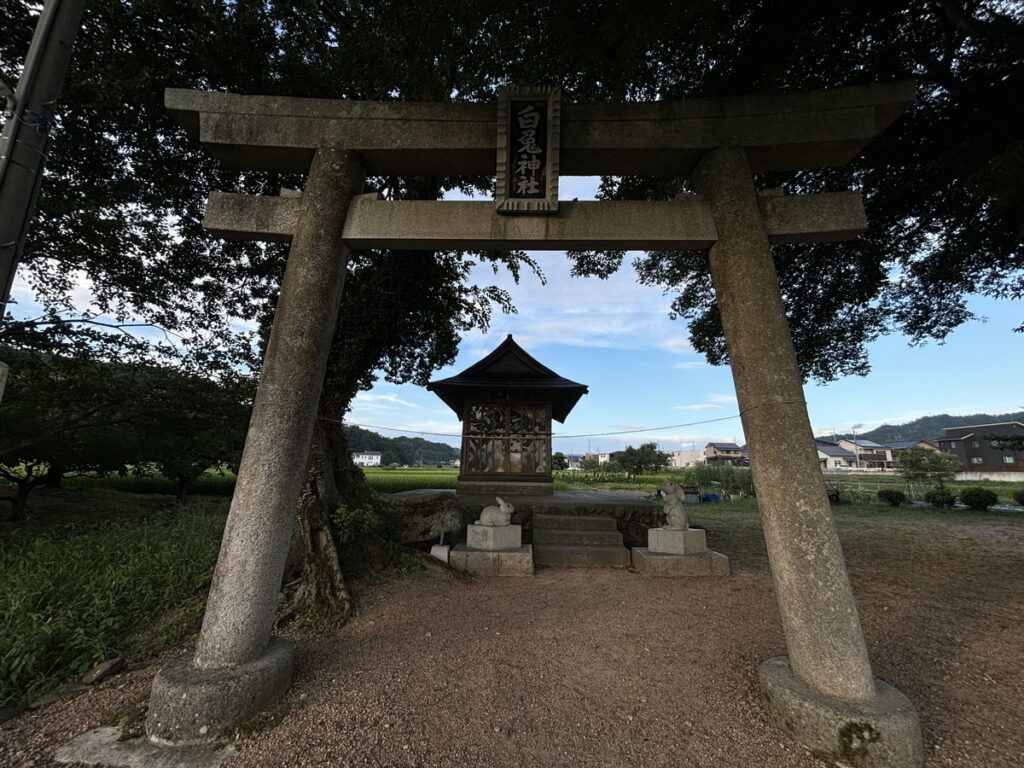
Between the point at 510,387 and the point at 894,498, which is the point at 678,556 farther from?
the point at 894,498

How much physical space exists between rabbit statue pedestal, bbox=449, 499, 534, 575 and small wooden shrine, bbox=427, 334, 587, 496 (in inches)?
147

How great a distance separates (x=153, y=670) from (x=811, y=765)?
5.02 meters

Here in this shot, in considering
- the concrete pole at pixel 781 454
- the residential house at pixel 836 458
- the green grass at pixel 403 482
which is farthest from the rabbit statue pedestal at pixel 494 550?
the residential house at pixel 836 458

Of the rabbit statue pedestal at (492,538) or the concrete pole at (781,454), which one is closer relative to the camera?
the concrete pole at (781,454)

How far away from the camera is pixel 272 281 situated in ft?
27.7

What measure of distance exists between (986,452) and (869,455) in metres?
21.2

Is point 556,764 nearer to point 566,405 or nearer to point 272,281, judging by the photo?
point 272,281

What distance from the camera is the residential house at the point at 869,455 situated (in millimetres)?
59812

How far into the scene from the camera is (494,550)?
6.96m

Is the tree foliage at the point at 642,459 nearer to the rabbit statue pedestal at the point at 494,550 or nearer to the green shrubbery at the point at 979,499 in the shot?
the green shrubbery at the point at 979,499

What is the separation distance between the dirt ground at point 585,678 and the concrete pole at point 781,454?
601 millimetres

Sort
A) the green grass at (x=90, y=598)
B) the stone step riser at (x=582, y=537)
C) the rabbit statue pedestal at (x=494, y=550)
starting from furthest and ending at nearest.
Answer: the stone step riser at (x=582, y=537)
the rabbit statue pedestal at (x=494, y=550)
the green grass at (x=90, y=598)

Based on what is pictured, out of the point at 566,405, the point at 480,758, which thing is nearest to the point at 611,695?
the point at 480,758

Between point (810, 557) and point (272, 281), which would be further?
point (272, 281)
